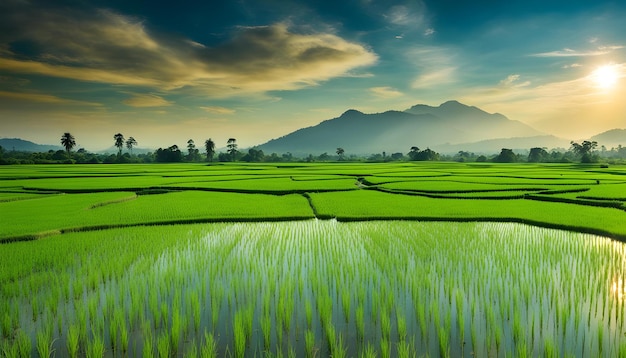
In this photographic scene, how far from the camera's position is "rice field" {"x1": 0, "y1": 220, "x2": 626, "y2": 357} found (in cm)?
428

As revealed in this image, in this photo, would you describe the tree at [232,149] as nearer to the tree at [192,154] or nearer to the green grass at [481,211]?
the tree at [192,154]

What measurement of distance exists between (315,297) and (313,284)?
428 millimetres

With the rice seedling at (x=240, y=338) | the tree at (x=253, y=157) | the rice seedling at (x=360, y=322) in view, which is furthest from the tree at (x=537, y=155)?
the rice seedling at (x=240, y=338)

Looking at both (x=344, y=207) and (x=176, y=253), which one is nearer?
(x=176, y=253)

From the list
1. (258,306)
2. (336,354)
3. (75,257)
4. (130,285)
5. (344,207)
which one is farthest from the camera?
(344,207)

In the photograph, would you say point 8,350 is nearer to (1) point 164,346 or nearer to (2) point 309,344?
(1) point 164,346

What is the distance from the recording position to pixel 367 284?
618cm

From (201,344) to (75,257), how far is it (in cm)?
555

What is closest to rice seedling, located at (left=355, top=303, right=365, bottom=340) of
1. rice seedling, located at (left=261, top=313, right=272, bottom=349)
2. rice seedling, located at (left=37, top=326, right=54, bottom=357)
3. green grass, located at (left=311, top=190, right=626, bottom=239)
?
rice seedling, located at (left=261, top=313, right=272, bottom=349)

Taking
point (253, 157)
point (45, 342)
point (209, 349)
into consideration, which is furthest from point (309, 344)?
point (253, 157)

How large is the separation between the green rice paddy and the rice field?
3cm

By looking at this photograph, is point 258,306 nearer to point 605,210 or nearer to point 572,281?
point 572,281

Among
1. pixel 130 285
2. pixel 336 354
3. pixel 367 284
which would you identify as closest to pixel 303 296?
pixel 367 284

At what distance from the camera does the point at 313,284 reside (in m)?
6.09
